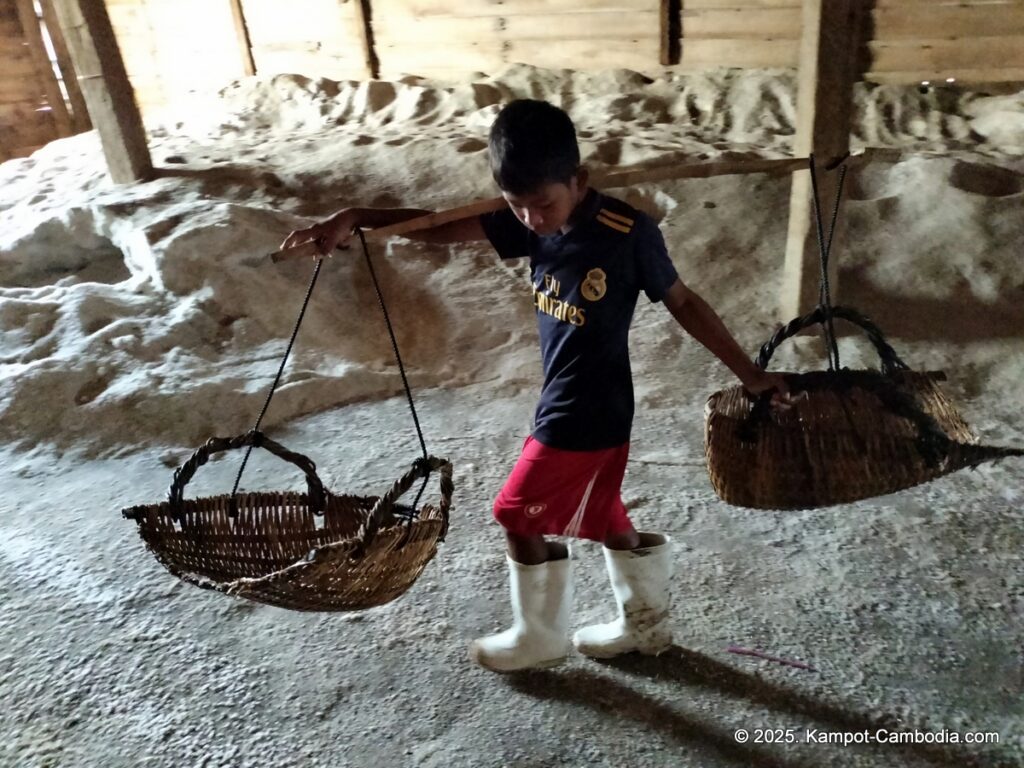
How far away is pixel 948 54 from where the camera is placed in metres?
4.42

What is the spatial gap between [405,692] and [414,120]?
439cm

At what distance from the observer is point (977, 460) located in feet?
4.58

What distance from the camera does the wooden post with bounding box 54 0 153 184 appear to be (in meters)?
4.03

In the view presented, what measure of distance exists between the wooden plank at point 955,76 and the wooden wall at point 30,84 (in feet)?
25.5

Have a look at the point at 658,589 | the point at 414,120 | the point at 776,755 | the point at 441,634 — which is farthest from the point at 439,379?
the point at 414,120

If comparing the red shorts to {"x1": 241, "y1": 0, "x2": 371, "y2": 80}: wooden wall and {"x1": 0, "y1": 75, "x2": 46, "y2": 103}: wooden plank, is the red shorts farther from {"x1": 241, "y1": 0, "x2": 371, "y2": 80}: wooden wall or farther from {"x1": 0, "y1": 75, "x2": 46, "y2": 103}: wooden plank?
{"x1": 0, "y1": 75, "x2": 46, "y2": 103}: wooden plank

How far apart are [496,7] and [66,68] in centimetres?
539

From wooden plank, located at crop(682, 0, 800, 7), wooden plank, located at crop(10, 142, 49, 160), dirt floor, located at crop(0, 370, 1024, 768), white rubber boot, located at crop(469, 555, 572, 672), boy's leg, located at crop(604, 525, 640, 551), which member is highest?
wooden plank, located at crop(682, 0, 800, 7)

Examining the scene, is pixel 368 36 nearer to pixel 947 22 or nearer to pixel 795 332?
pixel 947 22

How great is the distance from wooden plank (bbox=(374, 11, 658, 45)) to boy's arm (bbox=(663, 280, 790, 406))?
14.4 ft

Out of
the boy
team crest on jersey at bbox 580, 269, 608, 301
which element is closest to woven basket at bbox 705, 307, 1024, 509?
the boy

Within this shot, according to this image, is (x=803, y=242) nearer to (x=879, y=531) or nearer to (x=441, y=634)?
(x=879, y=531)

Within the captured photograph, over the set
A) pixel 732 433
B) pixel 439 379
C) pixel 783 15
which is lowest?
pixel 439 379

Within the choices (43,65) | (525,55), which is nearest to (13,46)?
(43,65)
